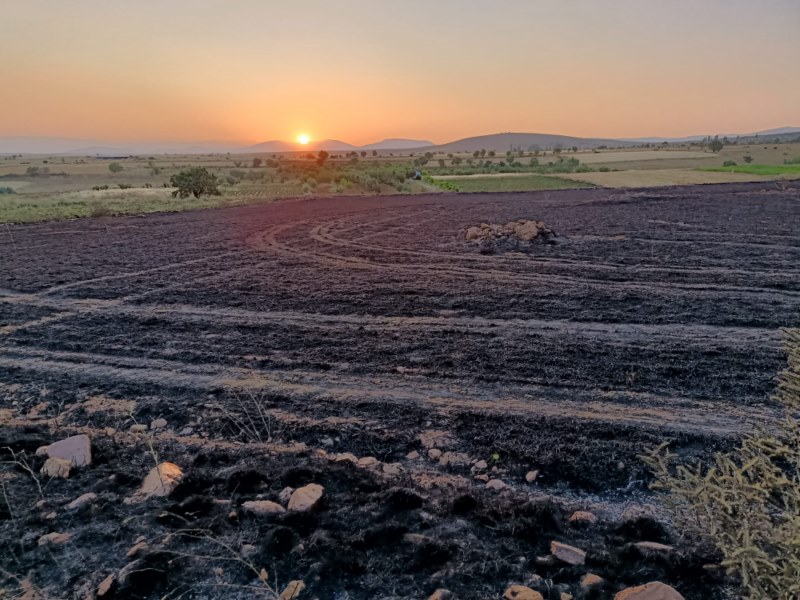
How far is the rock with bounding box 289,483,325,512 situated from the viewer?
324cm

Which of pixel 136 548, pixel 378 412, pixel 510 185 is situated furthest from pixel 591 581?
pixel 510 185

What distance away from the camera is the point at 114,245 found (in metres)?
14.6

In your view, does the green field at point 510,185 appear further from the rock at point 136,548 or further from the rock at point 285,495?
the rock at point 136,548

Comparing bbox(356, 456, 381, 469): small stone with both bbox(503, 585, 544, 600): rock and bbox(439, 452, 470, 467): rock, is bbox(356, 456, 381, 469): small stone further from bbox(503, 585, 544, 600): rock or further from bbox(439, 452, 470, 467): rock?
bbox(503, 585, 544, 600): rock

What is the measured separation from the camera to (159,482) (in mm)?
3510

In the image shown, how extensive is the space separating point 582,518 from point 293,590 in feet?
5.83

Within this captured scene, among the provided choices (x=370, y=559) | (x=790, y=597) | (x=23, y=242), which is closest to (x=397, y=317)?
(x=370, y=559)

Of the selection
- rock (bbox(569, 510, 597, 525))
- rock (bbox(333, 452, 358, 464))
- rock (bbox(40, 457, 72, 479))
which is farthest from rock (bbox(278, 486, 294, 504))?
rock (bbox(569, 510, 597, 525))

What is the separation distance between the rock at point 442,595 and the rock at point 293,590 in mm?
679

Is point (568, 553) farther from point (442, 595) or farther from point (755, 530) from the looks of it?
point (755, 530)

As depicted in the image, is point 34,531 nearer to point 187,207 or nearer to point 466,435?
point 466,435

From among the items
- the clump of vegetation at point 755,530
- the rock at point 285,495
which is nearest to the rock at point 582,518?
the clump of vegetation at point 755,530

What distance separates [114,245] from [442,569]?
14906 mm

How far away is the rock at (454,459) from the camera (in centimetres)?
375
